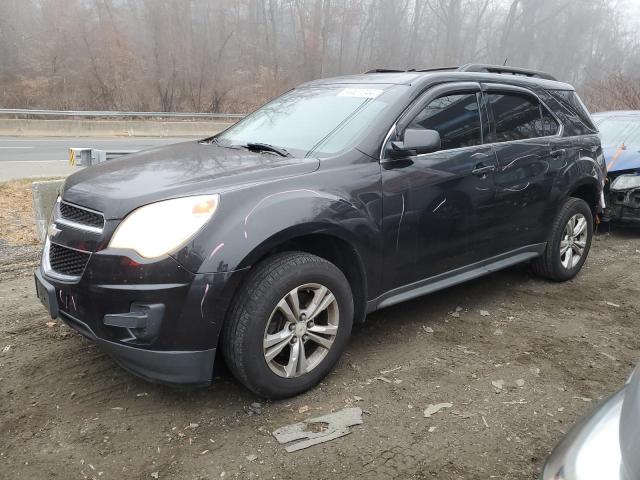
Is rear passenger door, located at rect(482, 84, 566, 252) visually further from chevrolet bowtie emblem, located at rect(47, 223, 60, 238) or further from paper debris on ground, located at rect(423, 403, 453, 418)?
chevrolet bowtie emblem, located at rect(47, 223, 60, 238)

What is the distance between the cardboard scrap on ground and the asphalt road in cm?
851

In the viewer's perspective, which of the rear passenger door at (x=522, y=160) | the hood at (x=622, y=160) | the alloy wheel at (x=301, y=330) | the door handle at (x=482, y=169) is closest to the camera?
→ the alloy wheel at (x=301, y=330)

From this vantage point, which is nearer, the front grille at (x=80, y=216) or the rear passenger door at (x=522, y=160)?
the front grille at (x=80, y=216)

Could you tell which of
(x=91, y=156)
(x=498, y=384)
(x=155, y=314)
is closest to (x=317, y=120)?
(x=155, y=314)

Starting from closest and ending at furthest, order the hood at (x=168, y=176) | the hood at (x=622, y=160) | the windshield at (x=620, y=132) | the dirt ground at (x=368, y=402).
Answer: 1. the dirt ground at (x=368, y=402)
2. the hood at (x=168, y=176)
3. the hood at (x=622, y=160)
4. the windshield at (x=620, y=132)

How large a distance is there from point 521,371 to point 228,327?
1.90 metres

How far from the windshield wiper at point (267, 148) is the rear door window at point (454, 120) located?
848mm

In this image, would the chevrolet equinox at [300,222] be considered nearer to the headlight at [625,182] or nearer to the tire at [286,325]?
the tire at [286,325]

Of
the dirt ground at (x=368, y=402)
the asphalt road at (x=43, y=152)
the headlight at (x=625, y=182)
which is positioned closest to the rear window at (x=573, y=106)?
the dirt ground at (x=368, y=402)

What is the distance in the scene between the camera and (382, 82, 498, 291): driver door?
10.9 feet

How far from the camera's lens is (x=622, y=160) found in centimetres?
685

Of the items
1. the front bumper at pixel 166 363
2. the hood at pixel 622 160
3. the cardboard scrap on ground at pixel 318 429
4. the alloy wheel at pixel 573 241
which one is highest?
the hood at pixel 622 160

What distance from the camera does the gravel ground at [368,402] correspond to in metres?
2.50

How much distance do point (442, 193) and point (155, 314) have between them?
201 centimetres
